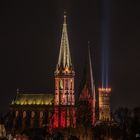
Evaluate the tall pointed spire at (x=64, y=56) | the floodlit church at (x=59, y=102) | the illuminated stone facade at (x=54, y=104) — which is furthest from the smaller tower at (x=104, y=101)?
the tall pointed spire at (x=64, y=56)

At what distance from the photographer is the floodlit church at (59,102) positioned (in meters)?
148

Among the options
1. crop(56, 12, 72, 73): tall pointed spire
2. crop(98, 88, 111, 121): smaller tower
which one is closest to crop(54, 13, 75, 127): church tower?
crop(56, 12, 72, 73): tall pointed spire

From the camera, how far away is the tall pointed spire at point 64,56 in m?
154

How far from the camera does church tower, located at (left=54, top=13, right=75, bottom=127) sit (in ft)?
494

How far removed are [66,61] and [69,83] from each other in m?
5.52

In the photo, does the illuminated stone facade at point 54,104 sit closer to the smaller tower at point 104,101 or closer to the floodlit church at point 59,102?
the floodlit church at point 59,102

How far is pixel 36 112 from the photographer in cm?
16262

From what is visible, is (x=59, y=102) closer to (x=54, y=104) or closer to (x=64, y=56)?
(x=54, y=104)

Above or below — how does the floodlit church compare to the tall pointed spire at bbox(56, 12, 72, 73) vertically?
below

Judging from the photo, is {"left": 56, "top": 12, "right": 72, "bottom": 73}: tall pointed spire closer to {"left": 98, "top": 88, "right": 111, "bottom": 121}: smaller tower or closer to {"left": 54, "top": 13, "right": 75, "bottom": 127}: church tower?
{"left": 54, "top": 13, "right": 75, "bottom": 127}: church tower

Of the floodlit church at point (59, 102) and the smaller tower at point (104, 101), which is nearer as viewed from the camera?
the floodlit church at point (59, 102)

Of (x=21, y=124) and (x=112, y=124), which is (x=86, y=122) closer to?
(x=112, y=124)

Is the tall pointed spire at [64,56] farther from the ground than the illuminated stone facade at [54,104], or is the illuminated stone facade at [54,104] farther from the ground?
the tall pointed spire at [64,56]

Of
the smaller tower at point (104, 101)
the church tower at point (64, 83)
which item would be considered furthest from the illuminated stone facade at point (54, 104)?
the smaller tower at point (104, 101)
